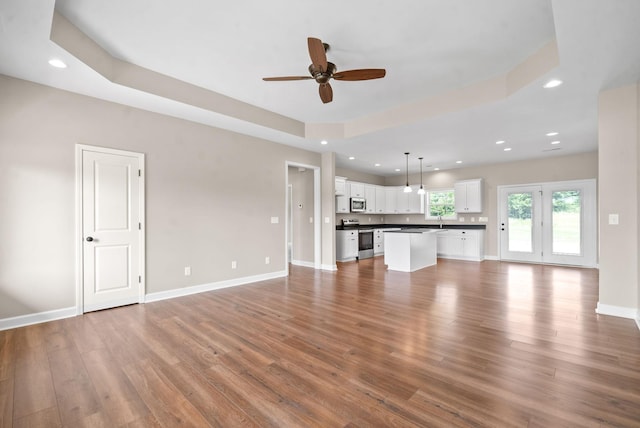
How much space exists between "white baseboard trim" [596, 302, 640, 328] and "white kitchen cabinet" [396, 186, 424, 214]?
599 centimetres

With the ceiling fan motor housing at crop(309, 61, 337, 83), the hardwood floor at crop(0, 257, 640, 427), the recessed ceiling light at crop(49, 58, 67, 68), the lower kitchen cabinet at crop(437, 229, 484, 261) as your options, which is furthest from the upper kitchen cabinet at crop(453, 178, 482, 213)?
the recessed ceiling light at crop(49, 58, 67, 68)

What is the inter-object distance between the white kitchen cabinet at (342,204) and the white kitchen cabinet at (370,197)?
100 cm

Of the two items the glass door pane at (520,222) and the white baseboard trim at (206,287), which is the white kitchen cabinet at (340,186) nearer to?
the white baseboard trim at (206,287)

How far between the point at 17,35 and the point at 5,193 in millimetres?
1660

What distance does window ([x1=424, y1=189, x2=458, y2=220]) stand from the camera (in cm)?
878

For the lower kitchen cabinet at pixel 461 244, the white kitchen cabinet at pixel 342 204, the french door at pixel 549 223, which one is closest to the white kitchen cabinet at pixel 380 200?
the white kitchen cabinet at pixel 342 204

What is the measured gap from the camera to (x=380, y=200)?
965cm

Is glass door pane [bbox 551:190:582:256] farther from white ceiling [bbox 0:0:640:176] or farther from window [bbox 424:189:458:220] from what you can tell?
white ceiling [bbox 0:0:640:176]

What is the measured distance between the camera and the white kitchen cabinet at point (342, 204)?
8.11 meters

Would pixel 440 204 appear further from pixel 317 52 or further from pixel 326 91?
pixel 317 52

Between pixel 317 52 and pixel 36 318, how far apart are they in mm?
4240

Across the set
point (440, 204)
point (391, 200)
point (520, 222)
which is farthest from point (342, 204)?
point (520, 222)

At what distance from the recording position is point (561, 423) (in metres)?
1.63

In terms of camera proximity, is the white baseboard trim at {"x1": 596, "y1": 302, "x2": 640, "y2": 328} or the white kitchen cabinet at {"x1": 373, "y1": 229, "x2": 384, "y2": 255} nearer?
the white baseboard trim at {"x1": 596, "y1": 302, "x2": 640, "y2": 328}
